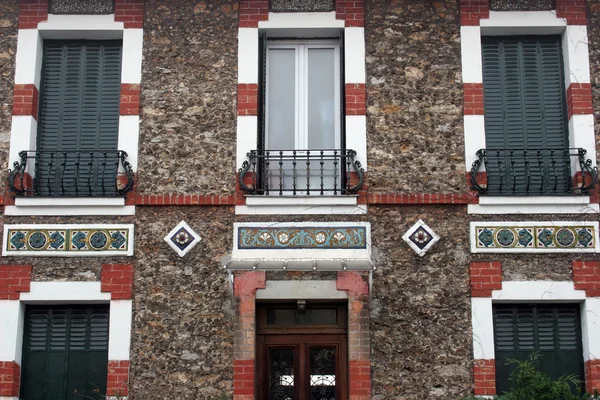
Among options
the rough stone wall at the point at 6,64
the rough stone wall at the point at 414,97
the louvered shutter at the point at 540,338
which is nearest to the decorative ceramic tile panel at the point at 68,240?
the rough stone wall at the point at 6,64

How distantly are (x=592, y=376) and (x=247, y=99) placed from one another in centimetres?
500

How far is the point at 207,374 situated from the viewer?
11844mm

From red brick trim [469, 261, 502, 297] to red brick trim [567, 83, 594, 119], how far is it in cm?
209

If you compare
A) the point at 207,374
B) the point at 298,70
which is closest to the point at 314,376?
the point at 207,374

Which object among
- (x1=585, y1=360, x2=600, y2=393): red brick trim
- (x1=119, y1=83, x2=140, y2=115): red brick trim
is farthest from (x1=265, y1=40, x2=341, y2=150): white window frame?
(x1=585, y1=360, x2=600, y2=393): red brick trim

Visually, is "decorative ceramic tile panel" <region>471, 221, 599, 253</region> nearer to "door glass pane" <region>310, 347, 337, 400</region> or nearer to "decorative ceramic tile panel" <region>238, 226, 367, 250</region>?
"decorative ceramic tile panel" <region>238, 226, 367, 250</region>

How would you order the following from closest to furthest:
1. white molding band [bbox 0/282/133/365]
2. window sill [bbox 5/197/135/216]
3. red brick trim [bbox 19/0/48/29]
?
1. white molding band [bbox 0/282/133/365]
2. window sill [bbox 5/197/135/216]
3. red brick trim [bbox 19/0/48/29]

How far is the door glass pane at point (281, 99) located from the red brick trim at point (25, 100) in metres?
2.79

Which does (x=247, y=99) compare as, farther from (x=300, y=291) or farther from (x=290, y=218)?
(x=300, y=291)

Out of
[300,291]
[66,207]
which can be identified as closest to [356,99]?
[300,291]

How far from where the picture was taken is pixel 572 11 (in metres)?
13.0

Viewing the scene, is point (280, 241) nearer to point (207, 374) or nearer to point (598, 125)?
point (207, 374)

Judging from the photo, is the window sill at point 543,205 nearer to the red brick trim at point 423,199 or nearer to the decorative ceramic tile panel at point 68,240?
the red brick trim at point 423,199

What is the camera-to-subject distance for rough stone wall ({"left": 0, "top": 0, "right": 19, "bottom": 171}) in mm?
12688
